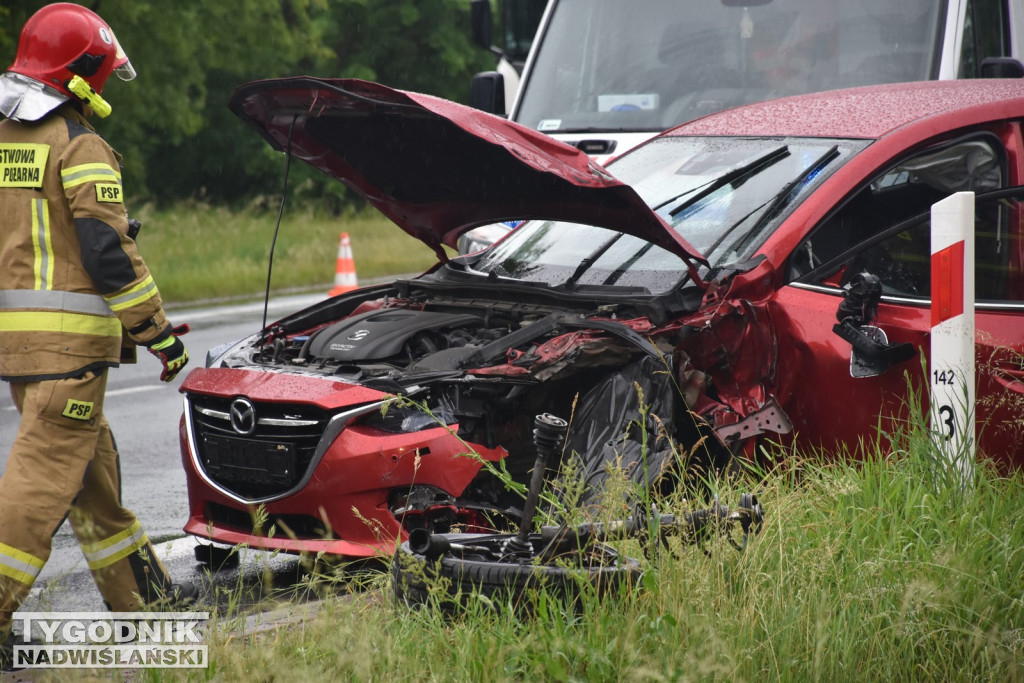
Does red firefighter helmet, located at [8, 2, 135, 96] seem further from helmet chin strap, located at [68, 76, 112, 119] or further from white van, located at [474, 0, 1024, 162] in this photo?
white van, located at [474, 0, 1024, 162]

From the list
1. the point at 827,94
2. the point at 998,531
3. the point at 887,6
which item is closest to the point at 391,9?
the point at 887,6

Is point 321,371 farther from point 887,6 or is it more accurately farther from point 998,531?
point 887,6

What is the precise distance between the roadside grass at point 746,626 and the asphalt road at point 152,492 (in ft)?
0.93

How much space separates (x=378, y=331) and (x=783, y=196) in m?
1.60

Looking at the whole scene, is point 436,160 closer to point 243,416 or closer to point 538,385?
point 538,385

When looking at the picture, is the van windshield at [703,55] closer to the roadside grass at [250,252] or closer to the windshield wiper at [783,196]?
the windshield wiper at [783,196]

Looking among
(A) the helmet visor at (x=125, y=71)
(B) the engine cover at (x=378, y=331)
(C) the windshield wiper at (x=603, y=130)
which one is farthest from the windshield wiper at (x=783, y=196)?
(C) the windshield wiper at (x=603, y=130)

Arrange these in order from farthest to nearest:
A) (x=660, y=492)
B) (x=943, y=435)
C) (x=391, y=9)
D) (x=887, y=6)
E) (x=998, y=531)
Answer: (x=391, y=9)
(x=887, y=6)
(x=660, y=492)
(x=943, y=435)
(x=998, y=531)

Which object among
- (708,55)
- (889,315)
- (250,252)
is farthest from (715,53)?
(250,252)

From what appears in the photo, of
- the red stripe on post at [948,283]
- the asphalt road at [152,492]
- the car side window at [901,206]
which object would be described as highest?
the car side window at [901,206]

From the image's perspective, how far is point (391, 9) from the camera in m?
31.0

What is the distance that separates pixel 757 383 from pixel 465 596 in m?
1.48

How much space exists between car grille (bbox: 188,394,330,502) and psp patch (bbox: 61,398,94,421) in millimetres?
528

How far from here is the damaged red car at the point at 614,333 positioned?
13.5 ft
